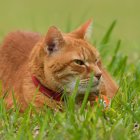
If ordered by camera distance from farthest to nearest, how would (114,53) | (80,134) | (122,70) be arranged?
(114,53)
(122,70)
(80,134)

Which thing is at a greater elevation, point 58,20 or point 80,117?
point 80,117

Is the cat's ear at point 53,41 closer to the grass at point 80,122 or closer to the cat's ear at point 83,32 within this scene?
the cat's ear at point 83,32

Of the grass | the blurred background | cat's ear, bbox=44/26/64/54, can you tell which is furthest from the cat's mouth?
the blurred background

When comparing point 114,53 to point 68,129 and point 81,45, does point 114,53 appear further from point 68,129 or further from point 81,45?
point 68,129

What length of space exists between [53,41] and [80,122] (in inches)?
51.9

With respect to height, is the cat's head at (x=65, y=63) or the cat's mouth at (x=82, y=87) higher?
the cat's head at (x=65, y=63)

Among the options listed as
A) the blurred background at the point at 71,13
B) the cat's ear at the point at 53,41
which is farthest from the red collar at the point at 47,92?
the blurred background at the point at 71,13

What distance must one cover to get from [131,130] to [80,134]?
0.58 metres

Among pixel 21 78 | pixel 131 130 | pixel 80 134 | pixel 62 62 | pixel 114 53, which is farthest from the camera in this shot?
pixel 114 53

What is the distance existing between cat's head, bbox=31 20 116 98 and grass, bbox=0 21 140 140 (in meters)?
0.25

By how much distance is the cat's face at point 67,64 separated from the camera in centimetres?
746

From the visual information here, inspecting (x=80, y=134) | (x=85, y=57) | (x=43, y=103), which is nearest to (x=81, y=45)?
(x=85, y=57)

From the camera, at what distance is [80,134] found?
6.13 meters

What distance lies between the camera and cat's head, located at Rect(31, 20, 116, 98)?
24.5ft
